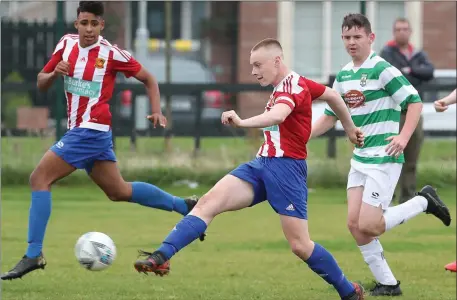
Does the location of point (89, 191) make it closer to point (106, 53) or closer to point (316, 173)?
point (316, 173)

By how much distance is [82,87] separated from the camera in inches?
338

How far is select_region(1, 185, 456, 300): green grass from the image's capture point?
26.9 feet

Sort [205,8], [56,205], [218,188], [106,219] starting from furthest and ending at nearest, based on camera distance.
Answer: [205,8]
[56,205]
[106,219]
[218,188]

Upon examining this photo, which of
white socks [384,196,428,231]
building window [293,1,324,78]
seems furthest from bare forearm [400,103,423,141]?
building window [293,1,324,78]

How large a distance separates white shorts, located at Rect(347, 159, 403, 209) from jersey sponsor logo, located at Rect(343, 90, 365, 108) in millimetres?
399

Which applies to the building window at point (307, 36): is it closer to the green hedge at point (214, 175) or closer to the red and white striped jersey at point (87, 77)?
the green hedge at point (214, 175)

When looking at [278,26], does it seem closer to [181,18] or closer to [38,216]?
[181,18]

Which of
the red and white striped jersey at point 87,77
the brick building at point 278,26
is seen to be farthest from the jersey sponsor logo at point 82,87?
the brick building at point 278,26

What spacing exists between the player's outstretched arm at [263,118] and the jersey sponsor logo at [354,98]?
1249mm

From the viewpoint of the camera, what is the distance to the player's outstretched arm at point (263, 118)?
6379 millimetres

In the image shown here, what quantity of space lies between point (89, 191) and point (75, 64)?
24.5 ft

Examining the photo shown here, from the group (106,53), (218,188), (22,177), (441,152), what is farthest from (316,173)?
(218,188)

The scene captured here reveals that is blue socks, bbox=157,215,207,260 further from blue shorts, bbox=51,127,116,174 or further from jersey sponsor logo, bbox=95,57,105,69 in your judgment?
jersey sponsor logo, bbox=95,57,105,69

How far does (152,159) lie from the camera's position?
16.3m
